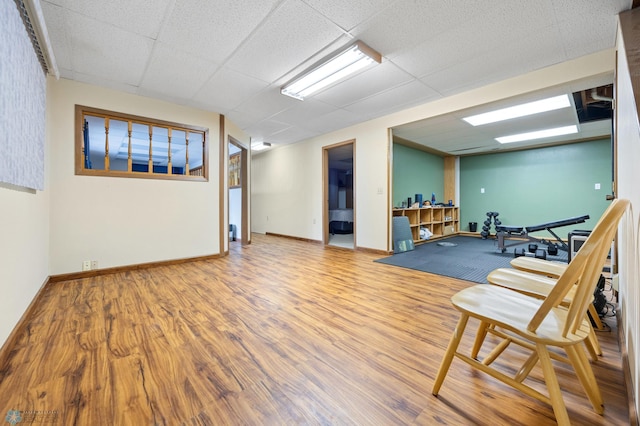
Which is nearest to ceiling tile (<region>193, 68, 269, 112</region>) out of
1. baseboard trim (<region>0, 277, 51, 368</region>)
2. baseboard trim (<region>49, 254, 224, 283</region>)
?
baseboard trim (<region>49, 254, 224, 283</region>)

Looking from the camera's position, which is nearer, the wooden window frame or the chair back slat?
the chair back slat

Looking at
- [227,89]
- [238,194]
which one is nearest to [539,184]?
[227,89]

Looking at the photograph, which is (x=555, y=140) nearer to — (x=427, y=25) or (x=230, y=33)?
(x=427, y=25)

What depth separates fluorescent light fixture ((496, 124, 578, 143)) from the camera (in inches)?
186

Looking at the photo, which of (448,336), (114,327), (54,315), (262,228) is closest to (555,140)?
(448,336)

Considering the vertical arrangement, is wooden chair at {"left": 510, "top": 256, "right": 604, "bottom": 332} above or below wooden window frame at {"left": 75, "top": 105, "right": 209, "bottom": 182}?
below

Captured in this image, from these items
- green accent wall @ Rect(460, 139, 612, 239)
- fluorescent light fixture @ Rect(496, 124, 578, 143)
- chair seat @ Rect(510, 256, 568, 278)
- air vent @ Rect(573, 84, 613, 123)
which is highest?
fluorescent light fixture @ Rect(496, 124, 578, 143)

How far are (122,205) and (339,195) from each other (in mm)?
7127

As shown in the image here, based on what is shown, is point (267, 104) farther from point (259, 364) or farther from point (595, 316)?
point (595, 316)

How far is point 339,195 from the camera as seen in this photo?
9.59 meters

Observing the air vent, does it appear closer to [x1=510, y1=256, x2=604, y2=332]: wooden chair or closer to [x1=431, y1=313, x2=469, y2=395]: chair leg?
[x1=510, y1=256, x2=604, y2=332]: wooden chair

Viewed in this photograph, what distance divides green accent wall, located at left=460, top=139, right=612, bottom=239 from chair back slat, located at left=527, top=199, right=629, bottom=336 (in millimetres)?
6404

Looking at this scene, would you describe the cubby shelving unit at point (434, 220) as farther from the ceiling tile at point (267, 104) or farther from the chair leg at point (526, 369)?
the chair leg at point (526, 369)

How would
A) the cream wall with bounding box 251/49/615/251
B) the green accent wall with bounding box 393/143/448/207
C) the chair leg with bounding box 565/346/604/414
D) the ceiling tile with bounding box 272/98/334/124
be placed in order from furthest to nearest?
the green accent wall with bounding box 393/143/448/207 → the ceiling tile with bounding box 272/98/334/124 → the cream wall with bounding box 251/49/615/251 → the chair leg with bounding box 565/346/604/414
